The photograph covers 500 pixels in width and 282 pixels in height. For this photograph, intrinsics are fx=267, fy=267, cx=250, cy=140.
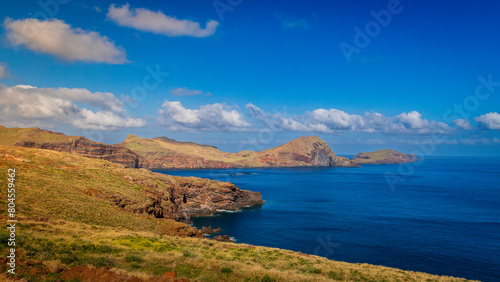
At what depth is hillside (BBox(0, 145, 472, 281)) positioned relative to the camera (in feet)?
63.3

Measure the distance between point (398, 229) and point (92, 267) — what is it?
8090 cm

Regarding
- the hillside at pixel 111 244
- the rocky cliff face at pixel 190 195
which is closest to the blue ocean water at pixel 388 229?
the rocky cliff face at pixel 190 195

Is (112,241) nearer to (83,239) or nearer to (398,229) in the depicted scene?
(83,239)

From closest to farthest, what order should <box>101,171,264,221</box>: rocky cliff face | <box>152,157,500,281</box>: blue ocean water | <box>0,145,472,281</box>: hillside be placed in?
1. <box>0,145,472,281</box>: hillside
2. <box>152,157,500,281</box>: blue ocean water
3. <box>101,171,264,221</box>: rocky cliff face

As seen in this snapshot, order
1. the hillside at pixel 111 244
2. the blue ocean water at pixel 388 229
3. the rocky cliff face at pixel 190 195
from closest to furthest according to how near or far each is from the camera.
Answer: the hillside at pixel 111 244 < the blue ocean water at pixel 388 229 < the rocky cliff face at pixel 190 195

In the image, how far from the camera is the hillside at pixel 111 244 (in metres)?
19.3

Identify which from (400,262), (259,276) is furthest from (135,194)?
(400,262)

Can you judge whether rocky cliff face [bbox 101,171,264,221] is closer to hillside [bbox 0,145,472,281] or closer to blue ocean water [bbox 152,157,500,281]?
blue ocean water [bbox 152,157,500,281]

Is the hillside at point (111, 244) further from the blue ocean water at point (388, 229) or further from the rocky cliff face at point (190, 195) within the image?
the blue ocean water at point (388, 229)

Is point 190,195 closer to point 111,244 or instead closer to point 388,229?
point 388,229

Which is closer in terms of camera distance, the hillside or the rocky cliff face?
the hillside

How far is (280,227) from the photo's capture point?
3194 inches

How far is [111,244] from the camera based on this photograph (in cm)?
2800

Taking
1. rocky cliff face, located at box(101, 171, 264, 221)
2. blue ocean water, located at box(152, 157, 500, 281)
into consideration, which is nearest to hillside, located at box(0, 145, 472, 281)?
rocky cliff face, located at box(101, 171, 264, 221)
